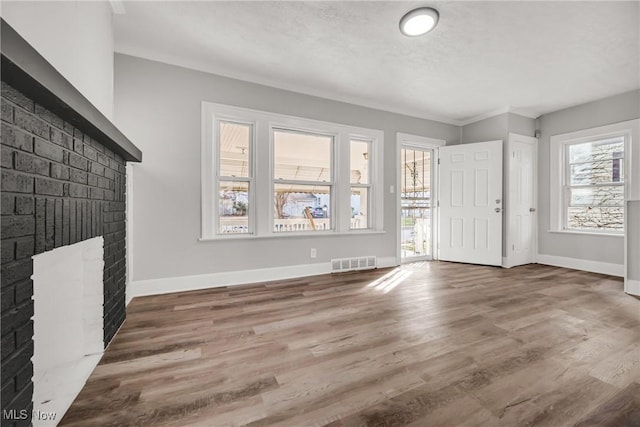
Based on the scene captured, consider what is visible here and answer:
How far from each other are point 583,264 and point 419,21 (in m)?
4.23

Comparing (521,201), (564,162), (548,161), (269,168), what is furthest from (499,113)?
(269,168)

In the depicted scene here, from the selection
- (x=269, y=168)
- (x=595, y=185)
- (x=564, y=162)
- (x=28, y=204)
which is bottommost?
(x=28, y=204)

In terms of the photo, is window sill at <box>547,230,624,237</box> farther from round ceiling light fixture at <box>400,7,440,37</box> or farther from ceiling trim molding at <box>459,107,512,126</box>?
round ceiling light fixture at <box>400,7,440,37</box>

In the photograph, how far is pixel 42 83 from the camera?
846mm

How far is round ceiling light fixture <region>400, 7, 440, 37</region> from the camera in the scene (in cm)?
214

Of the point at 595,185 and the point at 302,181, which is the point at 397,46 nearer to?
the point at 302,181

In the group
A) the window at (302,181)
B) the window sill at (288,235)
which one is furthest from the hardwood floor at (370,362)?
the window at (302,181)

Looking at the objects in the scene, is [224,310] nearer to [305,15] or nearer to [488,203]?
[305,15]

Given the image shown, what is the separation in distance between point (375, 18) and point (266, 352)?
106 inches

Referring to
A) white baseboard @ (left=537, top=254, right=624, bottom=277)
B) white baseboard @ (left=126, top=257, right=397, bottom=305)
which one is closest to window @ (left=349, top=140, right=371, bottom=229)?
white baseboard @ (left=126, top=257, right=397, bottom=305)

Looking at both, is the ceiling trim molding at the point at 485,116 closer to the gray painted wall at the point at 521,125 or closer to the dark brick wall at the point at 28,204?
the gray painted wall at the point at 521,125

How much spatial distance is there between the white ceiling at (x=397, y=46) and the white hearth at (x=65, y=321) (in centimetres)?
203

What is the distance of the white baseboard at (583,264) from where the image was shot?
3.65m

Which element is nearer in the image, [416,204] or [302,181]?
[302,181]
